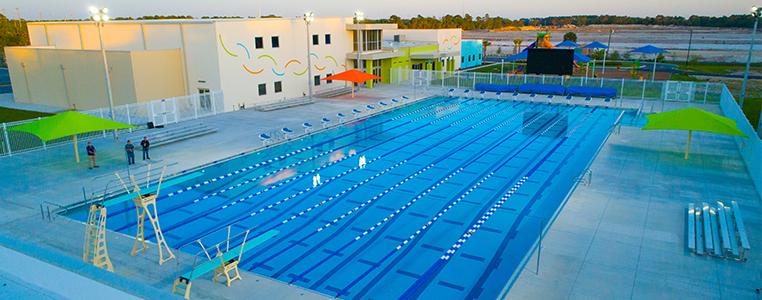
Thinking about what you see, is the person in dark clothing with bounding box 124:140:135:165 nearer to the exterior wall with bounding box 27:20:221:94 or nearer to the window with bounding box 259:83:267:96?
the exterior wall with bounding box 27:20:221:94

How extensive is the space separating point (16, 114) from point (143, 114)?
9.63 meters

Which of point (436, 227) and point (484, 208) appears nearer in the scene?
point (436, 227)

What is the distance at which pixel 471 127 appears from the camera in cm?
2289

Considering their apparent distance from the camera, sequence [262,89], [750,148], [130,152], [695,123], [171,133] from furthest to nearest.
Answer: [262,89] → [171,133] → [695,123] → [130,152] → [750,148]

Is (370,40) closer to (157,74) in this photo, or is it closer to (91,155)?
(157,74)

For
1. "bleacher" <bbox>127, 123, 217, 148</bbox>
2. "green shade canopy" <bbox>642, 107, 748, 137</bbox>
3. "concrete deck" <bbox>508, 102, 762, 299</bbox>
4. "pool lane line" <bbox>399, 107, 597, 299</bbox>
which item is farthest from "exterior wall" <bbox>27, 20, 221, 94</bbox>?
"green shade canopy" <bbox>642, 107, 748, 137</bbox>

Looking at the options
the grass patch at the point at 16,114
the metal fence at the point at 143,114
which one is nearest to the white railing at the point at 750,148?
the metal fence at the point at 143,114

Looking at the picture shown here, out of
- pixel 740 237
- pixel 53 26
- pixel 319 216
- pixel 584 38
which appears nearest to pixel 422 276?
pixel 319 216

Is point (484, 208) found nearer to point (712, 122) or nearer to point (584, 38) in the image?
point (712, 122)

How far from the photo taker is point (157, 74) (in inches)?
964

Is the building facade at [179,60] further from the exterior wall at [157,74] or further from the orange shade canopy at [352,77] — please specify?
the orange shade canopy at [352,77]

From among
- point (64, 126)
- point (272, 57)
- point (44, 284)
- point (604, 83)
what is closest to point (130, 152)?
point (64, 126)

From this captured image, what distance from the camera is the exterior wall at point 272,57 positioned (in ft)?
83.0

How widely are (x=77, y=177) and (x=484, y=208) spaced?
11777 mm
